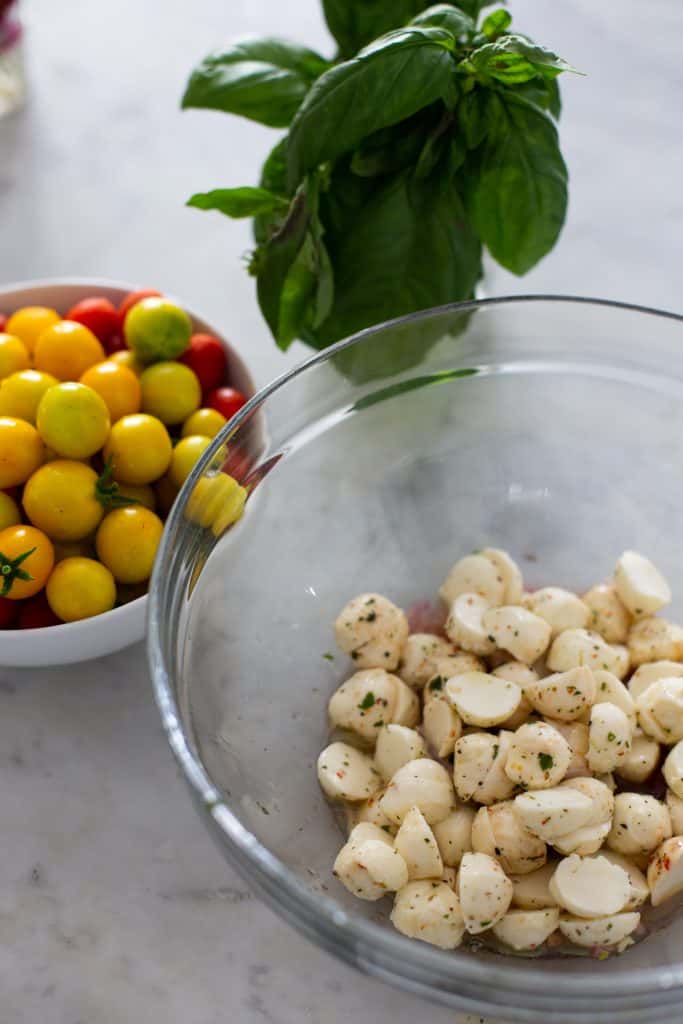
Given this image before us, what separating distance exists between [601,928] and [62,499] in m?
0.59

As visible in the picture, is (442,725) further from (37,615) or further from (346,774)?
(37,615)

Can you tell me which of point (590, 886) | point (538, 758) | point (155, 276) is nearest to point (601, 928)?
point (590, 886)

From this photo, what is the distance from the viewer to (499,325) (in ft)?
3.67

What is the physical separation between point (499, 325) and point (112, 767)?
1.87 feet

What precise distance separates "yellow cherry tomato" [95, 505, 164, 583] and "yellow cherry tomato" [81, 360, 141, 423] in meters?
0.11

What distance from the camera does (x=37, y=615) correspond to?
105 centimetres

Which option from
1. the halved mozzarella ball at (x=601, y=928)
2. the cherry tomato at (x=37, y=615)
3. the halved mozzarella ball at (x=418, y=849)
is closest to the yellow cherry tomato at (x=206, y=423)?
the cherry tomato at (x=37, y=615)

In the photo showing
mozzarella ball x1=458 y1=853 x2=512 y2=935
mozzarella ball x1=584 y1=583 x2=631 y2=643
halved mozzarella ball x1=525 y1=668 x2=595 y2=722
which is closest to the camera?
mozzarella ball x1=458 y1=853 x2=512 y2=935

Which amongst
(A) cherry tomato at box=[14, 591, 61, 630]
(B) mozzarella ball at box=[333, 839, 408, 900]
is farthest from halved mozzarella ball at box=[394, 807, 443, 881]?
(A) cherry tomato at box=[14, 591, 61, 630]

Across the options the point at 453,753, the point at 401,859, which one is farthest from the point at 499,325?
the point at 401,859

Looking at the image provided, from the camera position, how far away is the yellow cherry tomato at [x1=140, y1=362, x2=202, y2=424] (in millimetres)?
1140

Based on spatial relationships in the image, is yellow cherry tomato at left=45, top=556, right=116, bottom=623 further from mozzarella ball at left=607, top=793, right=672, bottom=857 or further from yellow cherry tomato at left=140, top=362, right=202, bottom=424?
mozzarella ball at left=607, top=793, right=672, bottom=857

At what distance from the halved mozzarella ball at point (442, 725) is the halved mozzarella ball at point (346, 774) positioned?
0.19ft

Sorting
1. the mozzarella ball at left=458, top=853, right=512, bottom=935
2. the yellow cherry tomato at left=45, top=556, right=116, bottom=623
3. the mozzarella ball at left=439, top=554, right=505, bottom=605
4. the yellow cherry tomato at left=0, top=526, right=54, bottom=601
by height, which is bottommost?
the mozzarella ball at left=458, top=853, right=512, bottom=935
